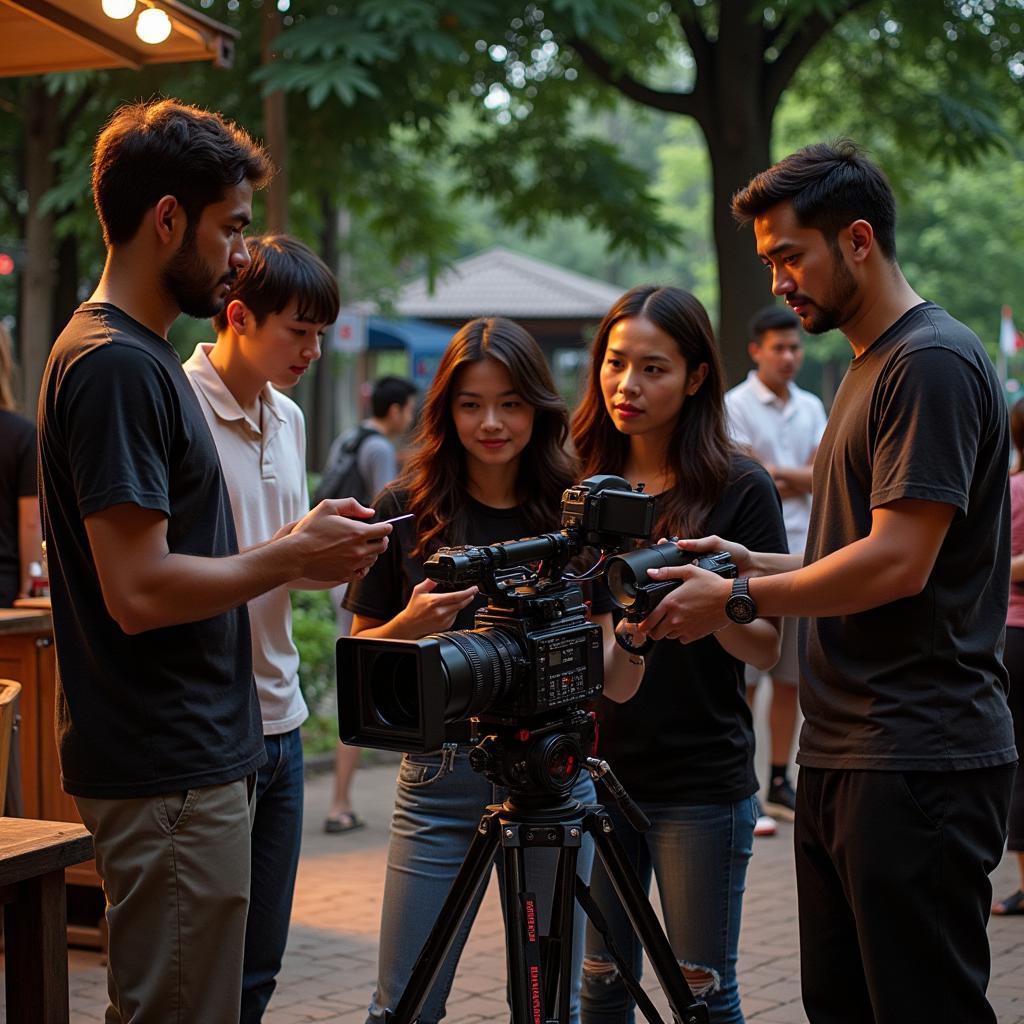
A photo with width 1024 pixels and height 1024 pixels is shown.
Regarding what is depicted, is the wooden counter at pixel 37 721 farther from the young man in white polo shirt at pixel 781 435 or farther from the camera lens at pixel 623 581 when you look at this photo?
the young man in white polo shirt at pixel 781 435

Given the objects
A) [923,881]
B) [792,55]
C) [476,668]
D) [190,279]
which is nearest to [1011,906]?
[923,881]

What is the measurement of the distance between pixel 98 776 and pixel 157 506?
0.48m

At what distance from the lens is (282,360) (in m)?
3.42

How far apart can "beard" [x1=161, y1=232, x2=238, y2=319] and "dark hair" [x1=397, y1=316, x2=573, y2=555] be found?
2.83 feet

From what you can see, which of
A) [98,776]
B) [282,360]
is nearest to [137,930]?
[98,776]

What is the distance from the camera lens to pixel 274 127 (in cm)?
874

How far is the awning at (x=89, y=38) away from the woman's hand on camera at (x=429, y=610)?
7.64 feet

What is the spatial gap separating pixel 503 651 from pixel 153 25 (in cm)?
294

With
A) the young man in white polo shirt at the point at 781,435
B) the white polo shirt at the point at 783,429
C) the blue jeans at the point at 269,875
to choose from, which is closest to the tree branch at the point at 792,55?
the young man in white polo shirt at the point at 781,435

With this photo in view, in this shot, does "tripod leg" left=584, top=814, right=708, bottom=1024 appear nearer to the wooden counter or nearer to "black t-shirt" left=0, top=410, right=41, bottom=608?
the wooden counter

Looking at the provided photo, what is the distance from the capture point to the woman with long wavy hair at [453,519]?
10.2ft

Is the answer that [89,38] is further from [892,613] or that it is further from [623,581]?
[892,613]

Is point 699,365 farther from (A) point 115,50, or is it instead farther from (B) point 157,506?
(A) point 115,50

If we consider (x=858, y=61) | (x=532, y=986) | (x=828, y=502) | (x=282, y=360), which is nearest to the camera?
(x=532, y=986)
